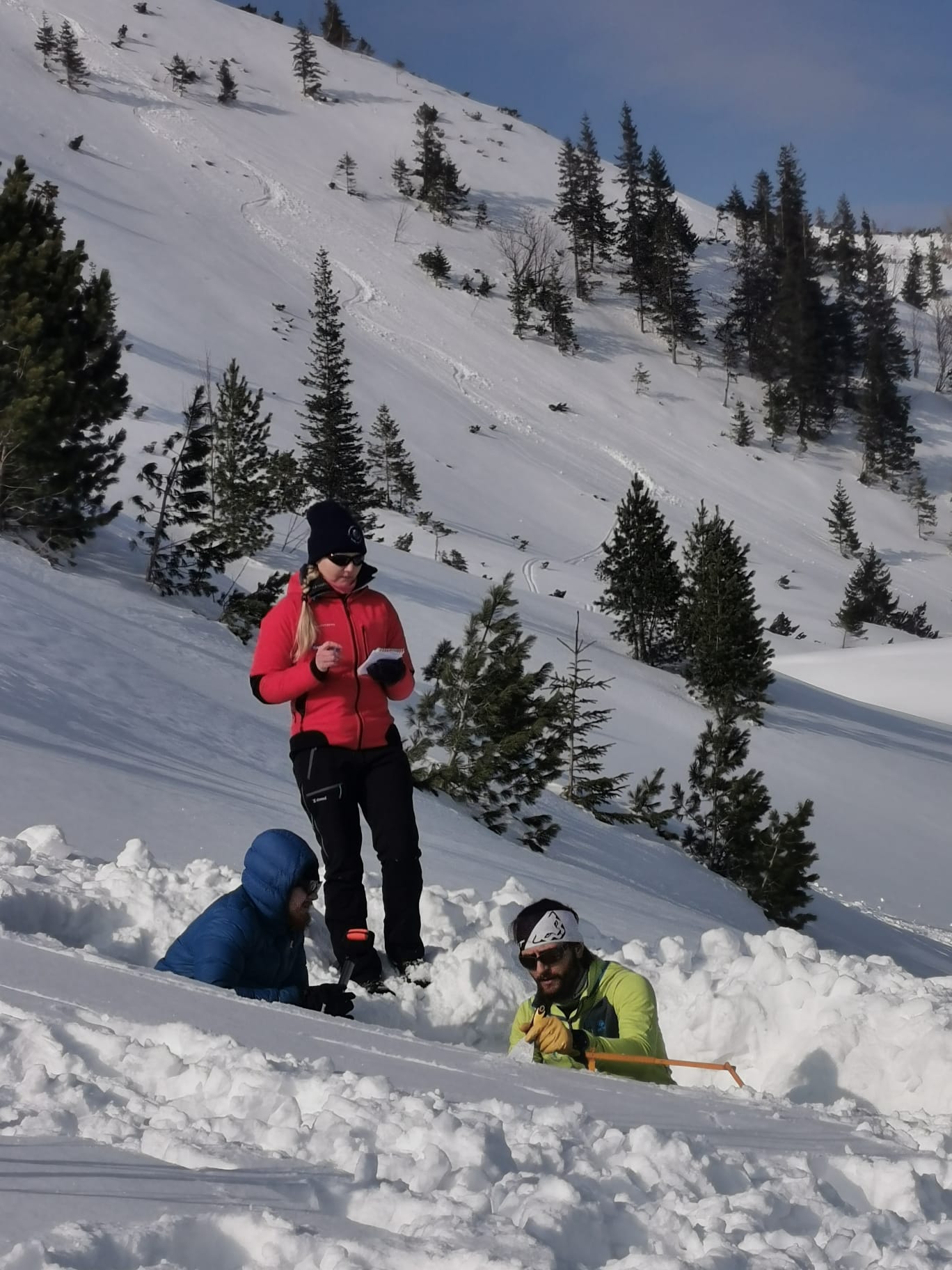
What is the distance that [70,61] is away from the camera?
238 feet

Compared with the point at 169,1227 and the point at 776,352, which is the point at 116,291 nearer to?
the point at 776,352

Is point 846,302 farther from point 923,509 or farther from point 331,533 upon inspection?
point 331,533

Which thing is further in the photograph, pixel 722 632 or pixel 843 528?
pixel 843 528

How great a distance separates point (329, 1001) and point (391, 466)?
44.0 m

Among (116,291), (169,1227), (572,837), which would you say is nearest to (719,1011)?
(169,1227)

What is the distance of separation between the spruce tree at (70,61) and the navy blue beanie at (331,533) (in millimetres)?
81535

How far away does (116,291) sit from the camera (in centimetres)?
5284

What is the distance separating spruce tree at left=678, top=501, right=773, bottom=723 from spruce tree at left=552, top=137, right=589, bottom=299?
50469 millimetres

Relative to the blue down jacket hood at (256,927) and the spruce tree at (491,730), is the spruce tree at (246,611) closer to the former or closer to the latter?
the spruce tree at (491,730)

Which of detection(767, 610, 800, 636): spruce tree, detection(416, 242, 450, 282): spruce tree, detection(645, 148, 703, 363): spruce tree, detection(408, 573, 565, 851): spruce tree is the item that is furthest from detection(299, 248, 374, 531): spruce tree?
detection(645, 148, 703, 363): spruce tree

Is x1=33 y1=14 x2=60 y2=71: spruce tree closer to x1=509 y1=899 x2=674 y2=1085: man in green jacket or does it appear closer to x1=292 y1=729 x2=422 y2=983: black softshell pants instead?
x1=292 y1=729 x2=422 y2=983: black softshell pants

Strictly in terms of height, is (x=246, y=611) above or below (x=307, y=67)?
below

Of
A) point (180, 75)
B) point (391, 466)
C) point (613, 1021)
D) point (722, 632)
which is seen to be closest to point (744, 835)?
point (722, 632)

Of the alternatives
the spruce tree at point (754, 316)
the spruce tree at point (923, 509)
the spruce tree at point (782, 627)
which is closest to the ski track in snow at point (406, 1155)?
the spruce tree at point (782, 627)
